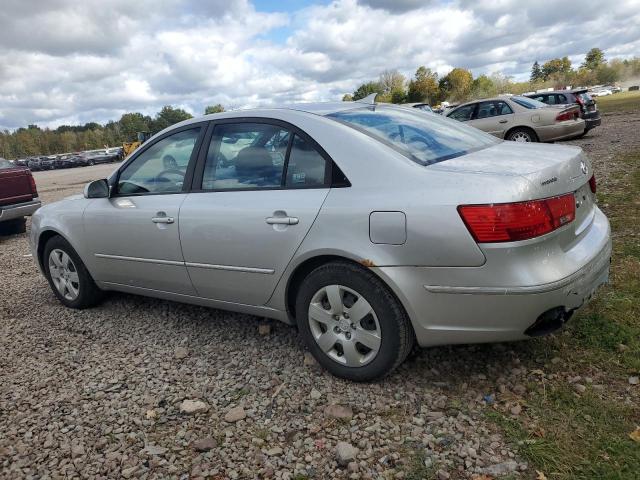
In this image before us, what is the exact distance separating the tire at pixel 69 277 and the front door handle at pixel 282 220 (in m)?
2.28

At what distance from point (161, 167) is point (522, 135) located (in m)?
11.5

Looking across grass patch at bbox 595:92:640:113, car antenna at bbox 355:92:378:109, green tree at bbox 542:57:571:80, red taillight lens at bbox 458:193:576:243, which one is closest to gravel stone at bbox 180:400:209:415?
red taillight lens at bbox 458:193:576:243

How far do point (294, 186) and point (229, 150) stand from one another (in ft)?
2.24

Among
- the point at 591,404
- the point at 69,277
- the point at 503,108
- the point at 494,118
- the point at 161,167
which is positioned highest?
the point at 161,167

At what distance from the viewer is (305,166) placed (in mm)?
2967

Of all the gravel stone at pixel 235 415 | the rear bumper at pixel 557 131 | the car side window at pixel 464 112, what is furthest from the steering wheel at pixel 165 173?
the car side window at pixel 464 112

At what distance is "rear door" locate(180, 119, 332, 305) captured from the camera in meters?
2.91

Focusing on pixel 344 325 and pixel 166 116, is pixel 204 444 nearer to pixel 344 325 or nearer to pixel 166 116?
pixel 344 325

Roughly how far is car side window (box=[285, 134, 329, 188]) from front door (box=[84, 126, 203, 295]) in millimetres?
880

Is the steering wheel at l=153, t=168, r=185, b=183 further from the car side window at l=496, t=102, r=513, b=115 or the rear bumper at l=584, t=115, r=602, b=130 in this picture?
the rear bumper at l=584, t=115, r=602, b=130

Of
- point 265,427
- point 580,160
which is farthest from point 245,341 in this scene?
point 580,160

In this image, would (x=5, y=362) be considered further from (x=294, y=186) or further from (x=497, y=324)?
(x=497, y=324)

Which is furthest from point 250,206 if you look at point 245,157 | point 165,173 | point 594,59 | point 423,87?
point 594,59

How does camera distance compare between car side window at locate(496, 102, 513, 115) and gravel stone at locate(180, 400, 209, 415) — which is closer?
gravel stone at locate(180, 400, 209, 415)
